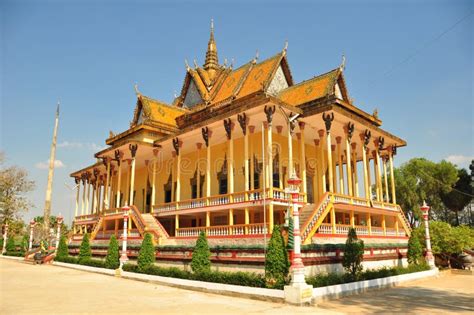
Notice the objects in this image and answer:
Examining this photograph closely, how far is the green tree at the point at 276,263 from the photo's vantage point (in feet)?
38.8

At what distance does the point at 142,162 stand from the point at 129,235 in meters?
9.31

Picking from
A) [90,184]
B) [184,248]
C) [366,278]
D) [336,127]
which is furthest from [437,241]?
[90,184]

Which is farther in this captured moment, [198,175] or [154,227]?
[198,175]

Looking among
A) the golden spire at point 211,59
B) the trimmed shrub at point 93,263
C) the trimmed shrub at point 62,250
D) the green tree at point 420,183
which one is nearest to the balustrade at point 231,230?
the trimmed shrub at point 93,263

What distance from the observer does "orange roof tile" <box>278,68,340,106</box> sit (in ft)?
70.7

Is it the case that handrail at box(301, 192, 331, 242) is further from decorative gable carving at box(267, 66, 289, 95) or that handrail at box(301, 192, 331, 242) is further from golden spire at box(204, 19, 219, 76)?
golden spire at box(204, 19, 219, 76)

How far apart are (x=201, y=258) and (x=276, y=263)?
Answer: 12.5ft

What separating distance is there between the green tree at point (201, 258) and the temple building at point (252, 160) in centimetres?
178

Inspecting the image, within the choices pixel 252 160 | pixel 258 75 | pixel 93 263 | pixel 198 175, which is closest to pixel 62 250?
pixel 93 263

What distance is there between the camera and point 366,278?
14273 mm

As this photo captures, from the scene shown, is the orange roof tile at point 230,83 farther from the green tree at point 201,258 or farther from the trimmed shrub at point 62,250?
the trimmed shrub at point 62,250

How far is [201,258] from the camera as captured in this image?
48.1 feet

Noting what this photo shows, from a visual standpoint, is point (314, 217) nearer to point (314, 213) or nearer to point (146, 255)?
point (314, 213)

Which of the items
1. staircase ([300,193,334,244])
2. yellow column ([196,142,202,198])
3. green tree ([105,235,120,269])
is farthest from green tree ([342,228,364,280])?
yellow column ([196,142,202,198])
